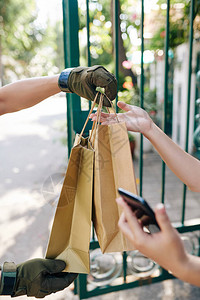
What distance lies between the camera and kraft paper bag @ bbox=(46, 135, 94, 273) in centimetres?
101

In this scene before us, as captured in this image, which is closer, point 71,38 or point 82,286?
point 71,38

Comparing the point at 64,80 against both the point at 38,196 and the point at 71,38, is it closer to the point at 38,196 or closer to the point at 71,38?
the point at 71,38

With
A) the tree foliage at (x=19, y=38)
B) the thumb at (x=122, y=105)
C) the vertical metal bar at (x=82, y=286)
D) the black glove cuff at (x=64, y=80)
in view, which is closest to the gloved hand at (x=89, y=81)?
the black glove cuff at (x=64, y=80)

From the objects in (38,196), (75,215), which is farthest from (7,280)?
(38,196)

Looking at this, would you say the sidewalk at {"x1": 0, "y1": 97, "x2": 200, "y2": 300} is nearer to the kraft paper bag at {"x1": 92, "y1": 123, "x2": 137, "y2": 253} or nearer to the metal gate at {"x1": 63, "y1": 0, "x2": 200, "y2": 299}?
the metal gate at {"x1": 63, "y1": 0, "x2": 200, "y2": 299}

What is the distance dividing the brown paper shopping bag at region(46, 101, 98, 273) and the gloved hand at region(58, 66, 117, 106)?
182mm

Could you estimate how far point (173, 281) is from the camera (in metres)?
2.10

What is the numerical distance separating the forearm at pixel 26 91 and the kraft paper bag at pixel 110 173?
39 centimetres

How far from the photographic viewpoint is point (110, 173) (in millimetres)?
1015

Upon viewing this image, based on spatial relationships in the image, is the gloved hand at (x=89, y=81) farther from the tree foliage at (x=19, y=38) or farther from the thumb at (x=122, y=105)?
the tree foliage at (x=19, y=38)

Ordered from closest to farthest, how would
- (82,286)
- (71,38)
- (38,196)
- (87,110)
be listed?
(71,38)
(87,110)
(82,286)
(38,196)

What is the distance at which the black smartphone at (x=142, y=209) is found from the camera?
687 millimetres

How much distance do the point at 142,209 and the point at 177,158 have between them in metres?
0.53

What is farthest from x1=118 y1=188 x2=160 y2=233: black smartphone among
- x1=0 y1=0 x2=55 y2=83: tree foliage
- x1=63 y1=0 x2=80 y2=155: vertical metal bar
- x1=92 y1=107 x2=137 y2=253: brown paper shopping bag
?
x1=0 y1=0 x2=55 y2=83: tree foliage
